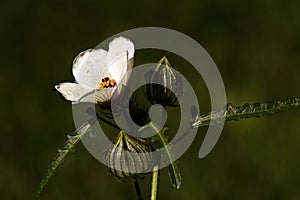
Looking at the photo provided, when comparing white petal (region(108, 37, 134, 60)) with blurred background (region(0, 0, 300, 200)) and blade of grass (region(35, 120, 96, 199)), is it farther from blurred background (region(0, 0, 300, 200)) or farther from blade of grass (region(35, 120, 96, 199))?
blurred background (region(0, 0, 300, 200))

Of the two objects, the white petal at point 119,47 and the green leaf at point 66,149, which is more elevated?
the white petal at point 119,47

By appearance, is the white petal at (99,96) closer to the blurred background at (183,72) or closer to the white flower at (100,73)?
the white flower at (100,73)

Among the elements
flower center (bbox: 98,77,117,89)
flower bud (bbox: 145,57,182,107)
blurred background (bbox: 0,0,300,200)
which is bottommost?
flower bud (bbox: 145,57,182,107)

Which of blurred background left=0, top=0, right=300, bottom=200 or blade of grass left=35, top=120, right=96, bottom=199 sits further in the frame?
blurred background left=0, top=0, right=300, bottom=200

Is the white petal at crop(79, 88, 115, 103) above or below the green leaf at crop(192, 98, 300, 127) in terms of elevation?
below

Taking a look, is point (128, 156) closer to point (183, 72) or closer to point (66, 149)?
point (66, 149)

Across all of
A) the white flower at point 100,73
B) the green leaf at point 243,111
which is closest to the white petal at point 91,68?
the white flower at point 100,73

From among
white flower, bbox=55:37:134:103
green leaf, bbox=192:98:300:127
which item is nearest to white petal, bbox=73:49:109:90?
white flower, bbox=55:37:134:103

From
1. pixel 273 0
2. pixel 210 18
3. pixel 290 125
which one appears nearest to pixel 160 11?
pixel 210 18
